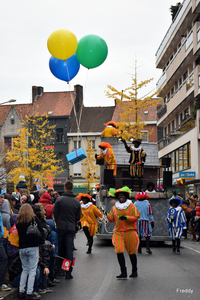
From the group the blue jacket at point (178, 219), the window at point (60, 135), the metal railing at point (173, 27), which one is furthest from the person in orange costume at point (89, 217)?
the window at point (60, 135)

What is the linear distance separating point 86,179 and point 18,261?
141ft

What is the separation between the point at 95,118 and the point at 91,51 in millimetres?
39342

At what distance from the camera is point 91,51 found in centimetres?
1435

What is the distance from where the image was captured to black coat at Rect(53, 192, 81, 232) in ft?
27.2

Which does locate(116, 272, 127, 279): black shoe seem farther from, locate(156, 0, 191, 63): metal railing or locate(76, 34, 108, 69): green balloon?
locate(156, 0, 191, 63): metal railing

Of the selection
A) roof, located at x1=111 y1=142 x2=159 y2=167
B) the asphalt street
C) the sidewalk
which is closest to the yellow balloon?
roof, located at x1=111 y1=142 x2=159 y2=167

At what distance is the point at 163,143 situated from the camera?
40875mm

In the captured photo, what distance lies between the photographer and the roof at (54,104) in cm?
5288

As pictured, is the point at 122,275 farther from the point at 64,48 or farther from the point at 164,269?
the point at 64,48

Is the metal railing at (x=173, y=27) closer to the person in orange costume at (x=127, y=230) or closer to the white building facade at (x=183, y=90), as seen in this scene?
the white building facade at (x=183, y=90)

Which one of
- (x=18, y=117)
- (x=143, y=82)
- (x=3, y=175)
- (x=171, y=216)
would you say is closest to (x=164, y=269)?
(x=171, y=216)

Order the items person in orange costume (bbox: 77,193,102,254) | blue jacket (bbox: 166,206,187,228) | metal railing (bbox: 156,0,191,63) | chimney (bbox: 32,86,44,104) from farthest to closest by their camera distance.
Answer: chimney (bbox: 32,86,44,104), metal railing (bbox: 156,0,191,63), person in orange costume (bbox: 77,193,102,254), blue jacket (bbox: 166,206,187,228)

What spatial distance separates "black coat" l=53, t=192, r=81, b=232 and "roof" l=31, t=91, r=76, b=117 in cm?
4422

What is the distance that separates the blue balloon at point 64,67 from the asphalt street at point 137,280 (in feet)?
21.6
